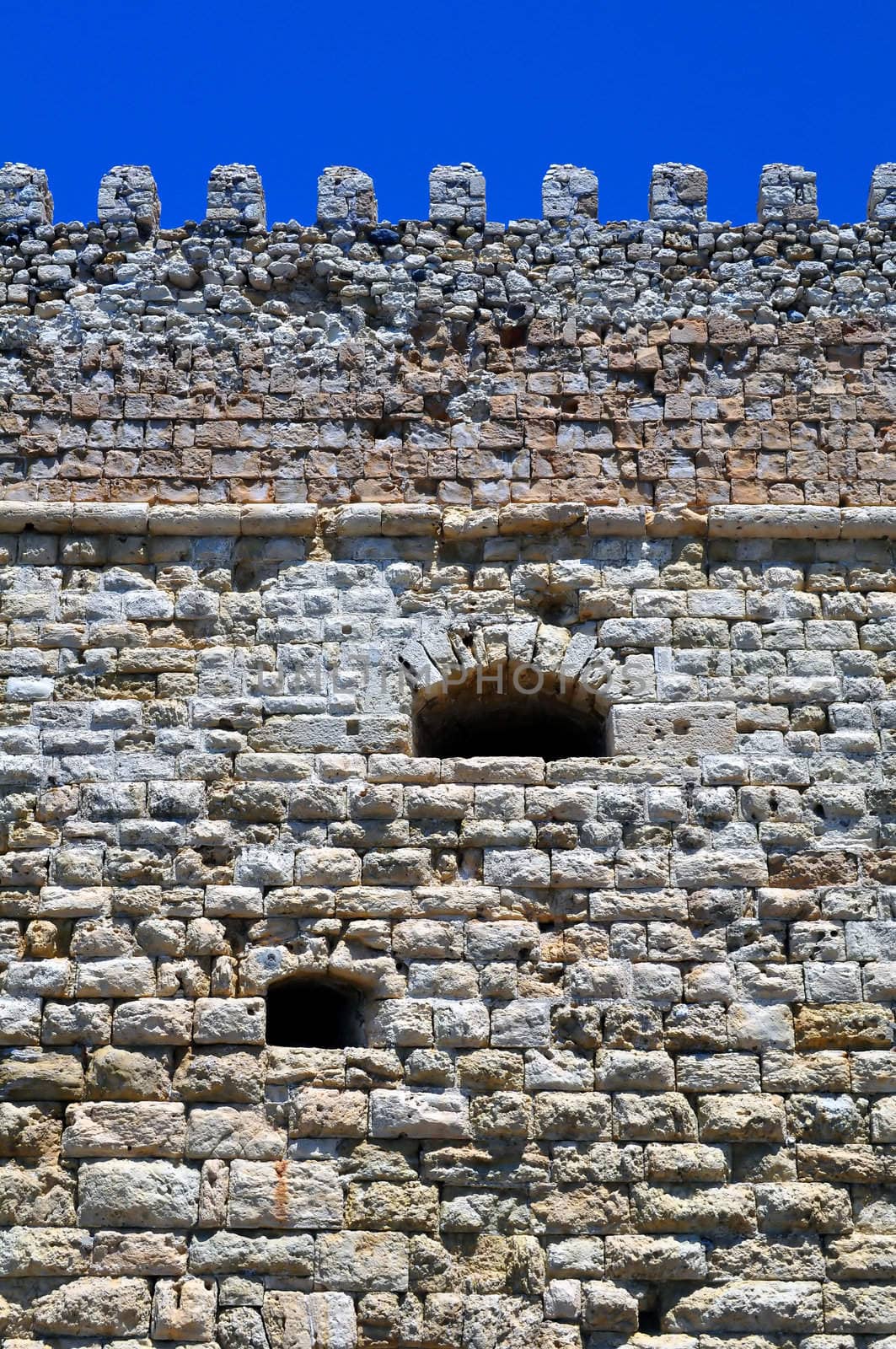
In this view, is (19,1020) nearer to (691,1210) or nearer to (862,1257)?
(691,1210)

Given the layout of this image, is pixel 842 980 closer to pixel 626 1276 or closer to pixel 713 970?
pixel 713 970

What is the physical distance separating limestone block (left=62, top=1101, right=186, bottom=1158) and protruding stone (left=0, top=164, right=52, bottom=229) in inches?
160

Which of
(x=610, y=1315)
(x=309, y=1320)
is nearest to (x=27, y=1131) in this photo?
(x=309, y=1320)

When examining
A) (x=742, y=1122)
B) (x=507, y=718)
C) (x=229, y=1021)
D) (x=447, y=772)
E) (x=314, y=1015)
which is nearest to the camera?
(x=742, y=1122)

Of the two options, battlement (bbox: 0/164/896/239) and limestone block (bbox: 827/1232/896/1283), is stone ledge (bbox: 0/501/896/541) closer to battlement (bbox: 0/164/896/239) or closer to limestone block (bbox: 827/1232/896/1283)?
battlement (bbox: 0/164/896/239)

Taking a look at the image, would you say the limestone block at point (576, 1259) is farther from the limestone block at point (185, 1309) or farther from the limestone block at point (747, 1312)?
the limestone block at point (185, 1309)

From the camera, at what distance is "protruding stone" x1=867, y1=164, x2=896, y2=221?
830 cm

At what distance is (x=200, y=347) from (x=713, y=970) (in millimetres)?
3548

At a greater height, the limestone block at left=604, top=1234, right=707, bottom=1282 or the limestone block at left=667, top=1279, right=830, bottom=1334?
the limestone block at left=604, top=1234, right=707, bottom=1282

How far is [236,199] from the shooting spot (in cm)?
828

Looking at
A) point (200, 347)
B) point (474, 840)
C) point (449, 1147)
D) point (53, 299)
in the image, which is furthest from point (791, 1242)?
point (53, 299)

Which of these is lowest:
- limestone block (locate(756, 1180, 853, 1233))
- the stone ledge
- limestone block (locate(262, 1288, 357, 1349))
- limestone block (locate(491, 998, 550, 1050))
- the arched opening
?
limestone block (locate(262, 1288, 357, 1349))

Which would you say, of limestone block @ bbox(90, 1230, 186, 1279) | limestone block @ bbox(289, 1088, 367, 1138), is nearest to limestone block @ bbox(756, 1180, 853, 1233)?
limestone block @ bbox(289, 1088, 367, 1138)

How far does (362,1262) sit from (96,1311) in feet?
3.20
